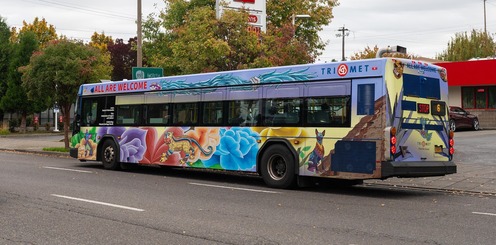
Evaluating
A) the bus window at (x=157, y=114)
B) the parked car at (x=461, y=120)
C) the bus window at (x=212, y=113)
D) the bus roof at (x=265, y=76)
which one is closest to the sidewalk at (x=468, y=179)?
the bus roof at (x=265, y=76)

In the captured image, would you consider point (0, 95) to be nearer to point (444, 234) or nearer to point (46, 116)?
point (46, 116)

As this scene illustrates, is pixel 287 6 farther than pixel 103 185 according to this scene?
Yes

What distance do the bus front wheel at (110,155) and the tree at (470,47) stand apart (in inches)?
2233

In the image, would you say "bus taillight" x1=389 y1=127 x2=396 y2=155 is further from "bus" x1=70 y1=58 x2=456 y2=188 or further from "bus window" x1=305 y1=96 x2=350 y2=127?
"bus window" x1=305 y1=96 x2=350 y2=127

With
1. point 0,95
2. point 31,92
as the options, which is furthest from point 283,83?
point 0,95

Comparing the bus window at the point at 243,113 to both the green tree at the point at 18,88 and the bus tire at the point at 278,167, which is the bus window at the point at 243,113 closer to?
the bus tire at the point at 278,167

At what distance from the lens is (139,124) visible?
1788 cm

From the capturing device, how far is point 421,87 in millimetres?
12750

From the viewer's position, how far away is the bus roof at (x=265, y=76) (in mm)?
12297

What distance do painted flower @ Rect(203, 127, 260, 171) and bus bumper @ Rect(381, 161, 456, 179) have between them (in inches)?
139

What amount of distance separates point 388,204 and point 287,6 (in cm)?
2983

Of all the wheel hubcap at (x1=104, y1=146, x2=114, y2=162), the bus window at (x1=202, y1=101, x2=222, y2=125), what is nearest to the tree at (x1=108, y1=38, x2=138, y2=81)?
the wheel hubcap at (x1=104, y1=146, x2=114, y2=162)

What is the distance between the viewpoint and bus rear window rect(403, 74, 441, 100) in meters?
12.4

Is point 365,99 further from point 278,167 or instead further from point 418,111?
point 278,167
